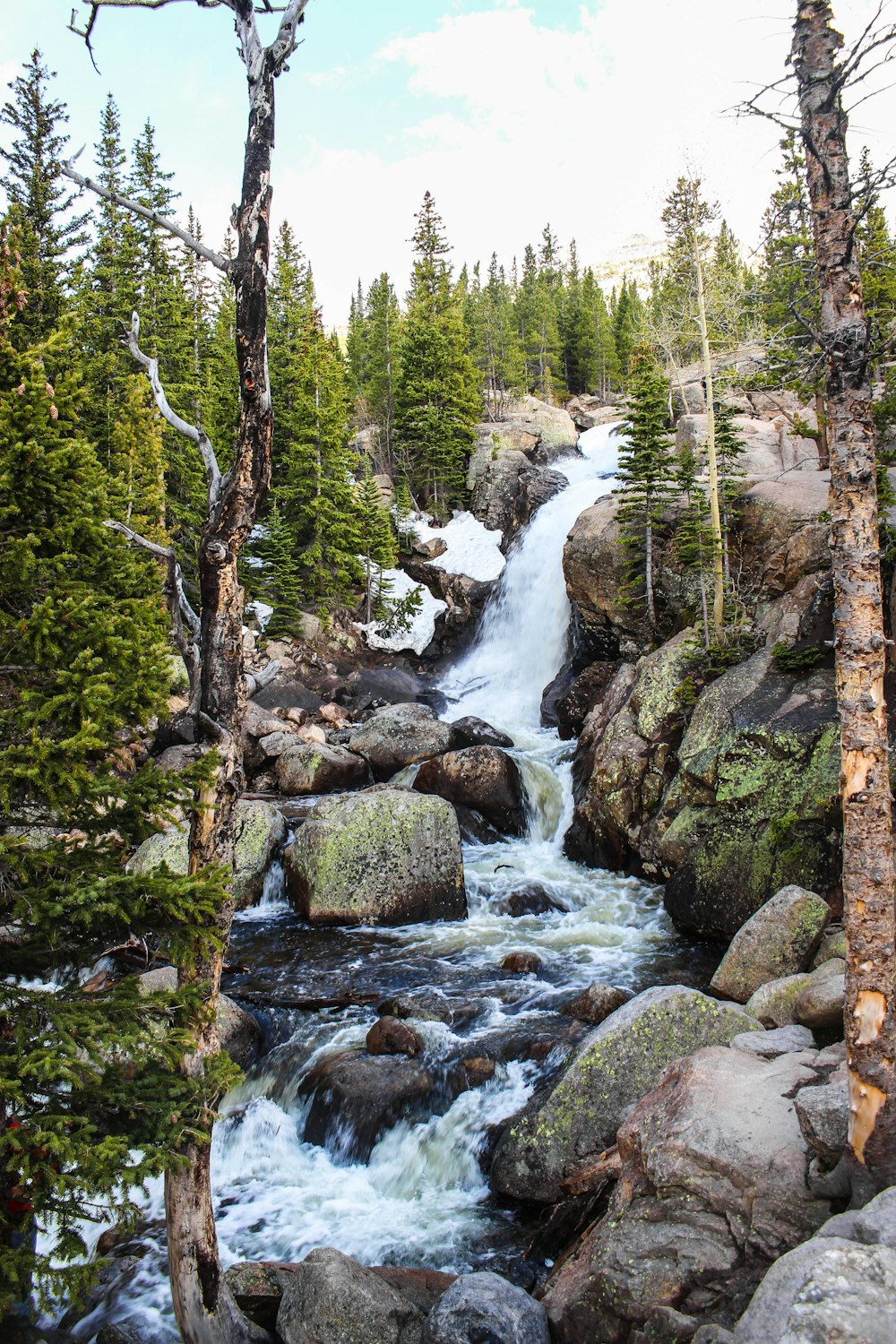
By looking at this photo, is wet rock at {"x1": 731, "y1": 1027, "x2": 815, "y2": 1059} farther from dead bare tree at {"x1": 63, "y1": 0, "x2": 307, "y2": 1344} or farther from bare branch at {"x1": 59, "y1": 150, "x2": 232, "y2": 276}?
bare branch at {"x1": 59, "y1": 150, "x2": 232, "y2": 276}

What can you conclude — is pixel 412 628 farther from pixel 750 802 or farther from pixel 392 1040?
pixel 392 1040

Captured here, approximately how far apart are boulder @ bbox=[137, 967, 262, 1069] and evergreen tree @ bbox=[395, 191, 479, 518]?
32.3m

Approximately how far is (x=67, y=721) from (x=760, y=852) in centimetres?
1167

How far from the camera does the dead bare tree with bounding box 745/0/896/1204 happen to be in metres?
5.34

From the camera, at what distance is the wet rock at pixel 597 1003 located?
1077 cm

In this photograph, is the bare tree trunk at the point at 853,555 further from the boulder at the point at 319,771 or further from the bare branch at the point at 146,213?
the boulder at the point at 319,771

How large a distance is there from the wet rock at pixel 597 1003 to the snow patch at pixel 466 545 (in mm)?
25003

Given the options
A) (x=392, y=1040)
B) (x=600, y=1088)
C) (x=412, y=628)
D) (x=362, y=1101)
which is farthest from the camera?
(x=412, y=628)

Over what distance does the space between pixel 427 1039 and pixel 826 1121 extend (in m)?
5.86

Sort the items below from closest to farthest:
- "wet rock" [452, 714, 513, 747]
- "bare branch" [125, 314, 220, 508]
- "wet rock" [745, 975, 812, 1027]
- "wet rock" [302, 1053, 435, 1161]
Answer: "bare branch" [125, 314, 220, 508] → "wet rock" [745, 975, 812, 1027] → "wet rock" [302, 1053, 435, 1161] → "wet rock" [452, 714, 513, 747]

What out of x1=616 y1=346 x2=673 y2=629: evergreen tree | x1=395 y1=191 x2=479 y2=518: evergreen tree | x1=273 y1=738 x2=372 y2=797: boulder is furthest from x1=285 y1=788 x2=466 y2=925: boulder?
x1=395 y1=191 x2=479 y2=518: evergreen tree

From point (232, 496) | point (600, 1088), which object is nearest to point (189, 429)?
point (232, 496)

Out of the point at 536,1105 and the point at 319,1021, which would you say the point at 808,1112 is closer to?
the point at 536,1105

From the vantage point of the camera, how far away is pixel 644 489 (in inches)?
858
